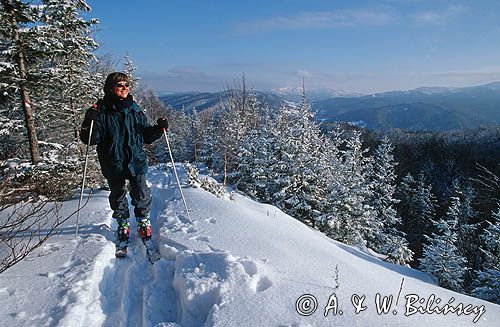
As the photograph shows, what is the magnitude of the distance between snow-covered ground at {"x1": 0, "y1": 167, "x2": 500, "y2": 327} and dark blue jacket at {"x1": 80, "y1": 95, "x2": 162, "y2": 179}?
1.11 m

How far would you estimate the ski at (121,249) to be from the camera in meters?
3.91

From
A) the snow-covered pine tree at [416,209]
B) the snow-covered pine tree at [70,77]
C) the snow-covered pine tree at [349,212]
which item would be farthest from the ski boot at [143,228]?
the snow-covered pine tree at [416,209]

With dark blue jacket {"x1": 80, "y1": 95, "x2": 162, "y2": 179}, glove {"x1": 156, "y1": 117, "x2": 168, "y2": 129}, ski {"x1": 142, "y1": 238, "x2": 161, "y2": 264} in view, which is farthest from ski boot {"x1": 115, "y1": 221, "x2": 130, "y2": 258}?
glove {"x1": 156, "y1": 117, "x2": 168, "y2": 129}

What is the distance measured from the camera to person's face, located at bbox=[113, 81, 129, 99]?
385 cm

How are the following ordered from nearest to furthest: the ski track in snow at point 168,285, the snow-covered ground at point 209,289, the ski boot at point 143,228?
the snow-covered ground at point 209,289 → the ski track in snow at point 168,285 → the ski boot at point 143,228

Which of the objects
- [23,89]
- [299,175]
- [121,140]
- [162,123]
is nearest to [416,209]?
[299,175]

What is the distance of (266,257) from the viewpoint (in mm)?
3725

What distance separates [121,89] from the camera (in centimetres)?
389

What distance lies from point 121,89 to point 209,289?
286 centimetres

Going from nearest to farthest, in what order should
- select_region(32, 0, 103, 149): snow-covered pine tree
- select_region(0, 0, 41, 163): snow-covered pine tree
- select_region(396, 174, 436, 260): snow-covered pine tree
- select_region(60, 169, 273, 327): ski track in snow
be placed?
select_region(60, 169, 273, 327): ski track in snow
select_region(0, 0, 41, 163): snow-covered pine tree
select_region(32, 0, 103, 149): snow-covered pine tree
select_region(396, 174, 436, 260): snow-covered pine tree

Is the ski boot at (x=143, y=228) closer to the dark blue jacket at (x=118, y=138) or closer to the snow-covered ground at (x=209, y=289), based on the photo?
the snow-covered ground at (x=209, y=289)

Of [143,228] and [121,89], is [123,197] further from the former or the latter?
[121,89]

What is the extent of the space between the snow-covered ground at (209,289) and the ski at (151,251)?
0.27ft

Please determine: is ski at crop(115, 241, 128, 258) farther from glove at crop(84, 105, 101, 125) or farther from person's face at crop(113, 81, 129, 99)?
person's face at crop(113, 81, 129, 99)
